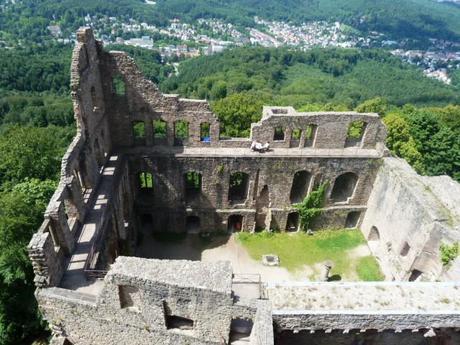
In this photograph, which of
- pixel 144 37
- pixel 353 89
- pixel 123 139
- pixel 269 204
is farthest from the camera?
pixel 144 37

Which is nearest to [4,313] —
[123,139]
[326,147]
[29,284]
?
[29,284]

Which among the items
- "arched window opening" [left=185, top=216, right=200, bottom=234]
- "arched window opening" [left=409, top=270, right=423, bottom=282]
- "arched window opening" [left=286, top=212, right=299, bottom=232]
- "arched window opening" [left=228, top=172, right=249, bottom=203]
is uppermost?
"arched window opening" [left=228, top=172, right=249, bottom=203]

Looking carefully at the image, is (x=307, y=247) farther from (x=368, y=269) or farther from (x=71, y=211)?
(x=71, y=211)

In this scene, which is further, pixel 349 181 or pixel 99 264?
pixel 349 181

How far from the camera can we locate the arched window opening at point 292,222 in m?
26.7

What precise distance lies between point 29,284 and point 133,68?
1276cm

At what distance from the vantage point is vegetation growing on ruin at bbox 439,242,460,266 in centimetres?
1807

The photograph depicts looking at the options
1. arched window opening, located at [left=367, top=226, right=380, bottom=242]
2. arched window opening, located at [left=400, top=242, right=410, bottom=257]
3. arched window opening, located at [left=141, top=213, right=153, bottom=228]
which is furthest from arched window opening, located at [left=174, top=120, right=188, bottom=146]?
arched window opening, located at [left=400, top=242, right=410, bottom=257]

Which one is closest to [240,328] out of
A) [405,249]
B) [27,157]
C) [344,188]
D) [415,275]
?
[415,275]

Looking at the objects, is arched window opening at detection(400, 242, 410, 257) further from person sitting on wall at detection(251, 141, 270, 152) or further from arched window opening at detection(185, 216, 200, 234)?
arched window opening at detection(185, 216, 200, 234)

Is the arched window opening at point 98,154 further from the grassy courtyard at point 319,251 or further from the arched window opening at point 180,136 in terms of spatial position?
the grassy courtyard at point 319,251

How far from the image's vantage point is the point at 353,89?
9862 cm

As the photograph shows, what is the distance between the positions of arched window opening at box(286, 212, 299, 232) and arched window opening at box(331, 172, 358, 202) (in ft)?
10.0

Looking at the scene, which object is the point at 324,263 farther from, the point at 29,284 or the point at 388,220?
the point at 29,284
